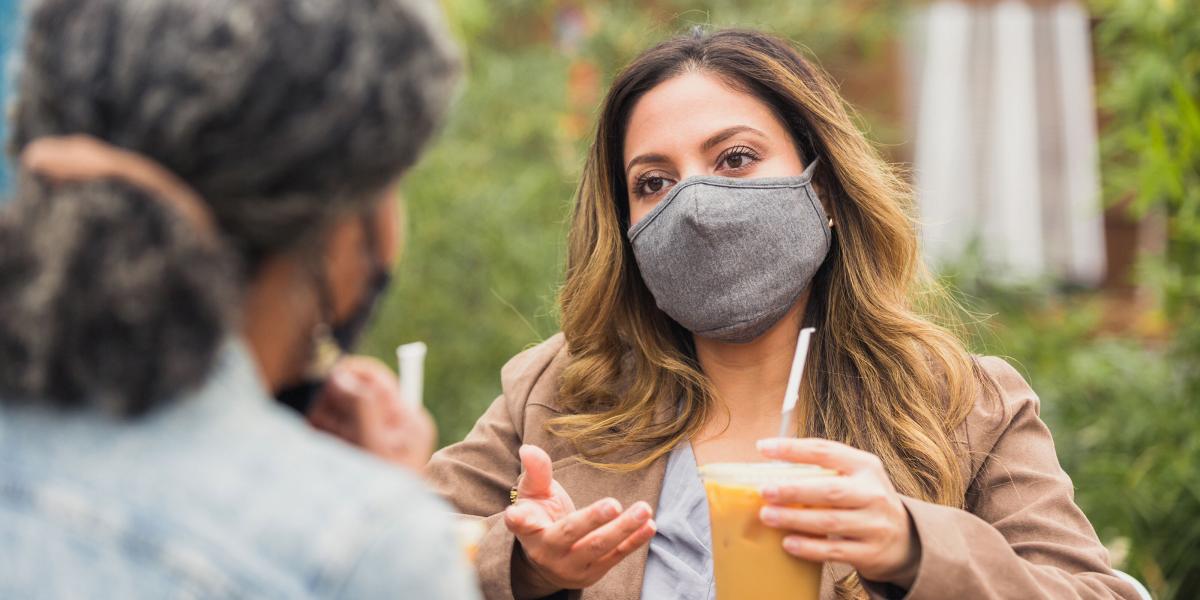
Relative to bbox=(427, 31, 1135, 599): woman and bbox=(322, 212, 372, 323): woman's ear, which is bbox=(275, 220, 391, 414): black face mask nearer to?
bbox=(322, 212, 372, 323): woman's ear

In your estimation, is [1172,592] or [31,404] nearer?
[31,404]

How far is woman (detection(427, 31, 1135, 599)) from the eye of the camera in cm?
218

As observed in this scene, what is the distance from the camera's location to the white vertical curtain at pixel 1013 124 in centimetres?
853

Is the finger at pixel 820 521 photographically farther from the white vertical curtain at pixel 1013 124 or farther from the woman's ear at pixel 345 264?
the white vertical curtain at pixel 1013 124

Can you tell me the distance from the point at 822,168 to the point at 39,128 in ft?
5.57

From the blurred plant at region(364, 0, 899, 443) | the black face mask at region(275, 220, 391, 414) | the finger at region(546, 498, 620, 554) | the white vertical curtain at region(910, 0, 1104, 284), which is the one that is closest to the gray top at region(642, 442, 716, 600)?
the finger at region(546, 498, 620, 554)

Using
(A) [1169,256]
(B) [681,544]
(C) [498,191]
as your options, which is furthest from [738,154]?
(C) [498,191]

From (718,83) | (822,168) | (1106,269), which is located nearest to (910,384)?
(822,168)

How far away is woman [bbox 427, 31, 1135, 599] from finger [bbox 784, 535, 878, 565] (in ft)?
1.40

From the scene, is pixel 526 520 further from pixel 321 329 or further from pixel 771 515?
pixel 321 329

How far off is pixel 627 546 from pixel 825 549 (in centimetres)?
34

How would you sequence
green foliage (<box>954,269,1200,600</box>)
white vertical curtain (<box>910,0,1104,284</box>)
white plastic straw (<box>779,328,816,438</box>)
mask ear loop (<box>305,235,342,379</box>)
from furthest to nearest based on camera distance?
white vertical curtain (<box>910,0,1104,284</box>) → green foliage (<box>954,269,1200,600</box>) → white plastic straw (<box>779,328,816,438</box>) → mask ear loop (<box>305,235,342,379</box>)

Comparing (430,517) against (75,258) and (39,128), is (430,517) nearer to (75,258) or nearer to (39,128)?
(75,258)

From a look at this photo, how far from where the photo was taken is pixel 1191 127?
12.3ft
